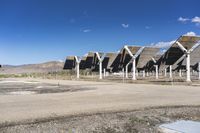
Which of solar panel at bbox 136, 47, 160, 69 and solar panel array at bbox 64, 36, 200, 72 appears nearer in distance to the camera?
solar panel array at bbox 64, 36, 200, 72

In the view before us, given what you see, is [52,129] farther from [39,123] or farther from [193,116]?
[193,116]

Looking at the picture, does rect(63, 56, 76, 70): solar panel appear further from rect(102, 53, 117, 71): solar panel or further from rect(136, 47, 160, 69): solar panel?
rect(136, 47, 160, 69): solar panel

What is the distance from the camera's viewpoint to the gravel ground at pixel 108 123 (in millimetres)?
7051

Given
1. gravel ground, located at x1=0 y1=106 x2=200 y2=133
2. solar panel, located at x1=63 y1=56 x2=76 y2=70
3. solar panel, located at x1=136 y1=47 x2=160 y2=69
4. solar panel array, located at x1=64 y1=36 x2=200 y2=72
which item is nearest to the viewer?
gravel ground, located at x1=0 y1=106 x2=200 y2=133

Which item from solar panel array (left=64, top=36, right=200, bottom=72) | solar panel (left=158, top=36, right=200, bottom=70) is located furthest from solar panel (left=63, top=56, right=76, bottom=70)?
solar panel (left=158, top=36, right=200, bottom=70)

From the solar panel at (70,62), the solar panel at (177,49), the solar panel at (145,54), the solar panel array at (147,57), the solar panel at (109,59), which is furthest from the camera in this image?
the solar panel at (70,62)

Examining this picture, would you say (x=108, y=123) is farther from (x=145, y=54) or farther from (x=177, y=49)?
A: (x=145, y=54)

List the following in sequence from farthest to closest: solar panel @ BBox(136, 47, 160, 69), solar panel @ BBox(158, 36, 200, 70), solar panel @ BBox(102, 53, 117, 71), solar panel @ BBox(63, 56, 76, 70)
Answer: solar panel @ BBox(63, 56, 76, 70), solar panel @ BBox(102, 53, 117, 71), solar panel @ BBox(136, 47, 160, 69), solar panel @ BBox(158, 36, 200, 70)

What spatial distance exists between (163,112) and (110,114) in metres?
1.83

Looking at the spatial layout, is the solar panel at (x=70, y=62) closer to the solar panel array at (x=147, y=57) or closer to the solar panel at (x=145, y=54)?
the solar panel array at (x=147, y=57)

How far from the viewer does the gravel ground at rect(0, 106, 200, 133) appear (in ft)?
23.1

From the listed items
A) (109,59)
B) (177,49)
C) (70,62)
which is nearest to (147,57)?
(109,59)

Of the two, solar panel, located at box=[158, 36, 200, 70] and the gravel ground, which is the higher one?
solar panel, located at box=[158, 36, 200, 70]

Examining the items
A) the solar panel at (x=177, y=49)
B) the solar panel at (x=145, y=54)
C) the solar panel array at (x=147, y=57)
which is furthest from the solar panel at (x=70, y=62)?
the solar panel at (x=177, y=49)
